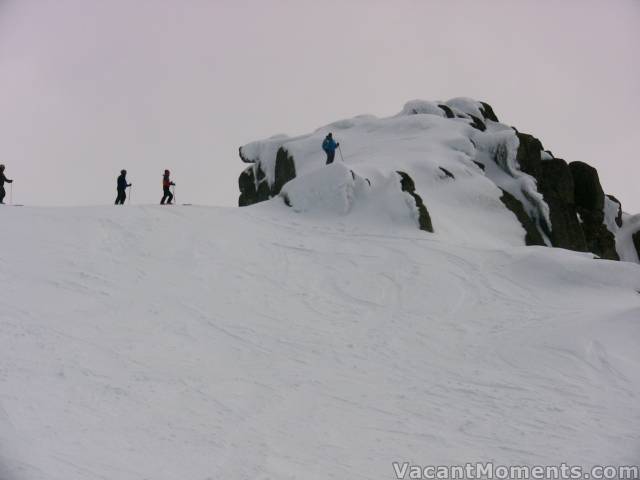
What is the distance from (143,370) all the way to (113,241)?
7.57m

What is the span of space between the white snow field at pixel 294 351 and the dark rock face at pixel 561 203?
7.84m

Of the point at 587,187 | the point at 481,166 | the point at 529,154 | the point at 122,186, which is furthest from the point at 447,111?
the point at 122,186

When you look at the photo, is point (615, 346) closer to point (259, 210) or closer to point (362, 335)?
point (362, 335)

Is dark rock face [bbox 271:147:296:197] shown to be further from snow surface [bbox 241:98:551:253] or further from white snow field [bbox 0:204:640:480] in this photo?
white snow field [bbox 0:204:640:480]

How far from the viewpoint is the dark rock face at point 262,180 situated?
3045cm

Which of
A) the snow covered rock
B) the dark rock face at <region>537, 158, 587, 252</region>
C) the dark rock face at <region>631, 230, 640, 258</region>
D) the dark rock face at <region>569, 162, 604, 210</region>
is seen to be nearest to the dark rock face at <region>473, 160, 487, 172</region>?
the snow covered rock

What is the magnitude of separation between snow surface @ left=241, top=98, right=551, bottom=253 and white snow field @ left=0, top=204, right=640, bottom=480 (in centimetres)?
297

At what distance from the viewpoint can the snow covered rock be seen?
76.4 ft

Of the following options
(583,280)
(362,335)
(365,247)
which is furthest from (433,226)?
(362,335)

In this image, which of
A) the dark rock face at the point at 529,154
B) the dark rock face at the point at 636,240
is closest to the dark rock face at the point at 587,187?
the dark rock face at the point at 529,154

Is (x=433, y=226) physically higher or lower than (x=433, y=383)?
higher

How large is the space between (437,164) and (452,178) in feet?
2.81

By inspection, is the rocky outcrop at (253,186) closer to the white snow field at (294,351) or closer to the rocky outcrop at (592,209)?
the white snow field at (294,351)

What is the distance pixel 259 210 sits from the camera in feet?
78.3
